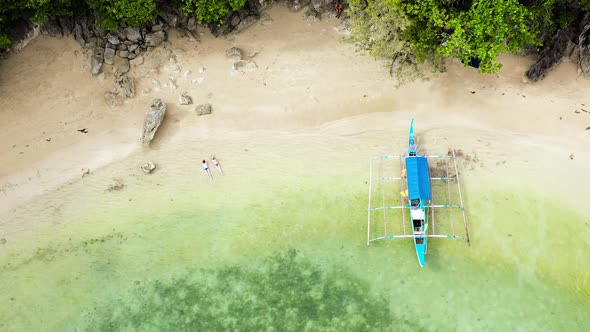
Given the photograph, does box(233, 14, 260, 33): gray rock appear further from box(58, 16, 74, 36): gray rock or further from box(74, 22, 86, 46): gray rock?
box(58, 16, 74, 36): gray rock

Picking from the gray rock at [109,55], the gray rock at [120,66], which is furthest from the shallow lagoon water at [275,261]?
the gray rock at [109,55]

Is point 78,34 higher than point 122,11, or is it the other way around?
point 122,11

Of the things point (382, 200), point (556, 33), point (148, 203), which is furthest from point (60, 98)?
point (556, 33)

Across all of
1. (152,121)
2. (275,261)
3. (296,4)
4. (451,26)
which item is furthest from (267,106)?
(451,26)

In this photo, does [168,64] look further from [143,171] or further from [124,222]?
[124,222]

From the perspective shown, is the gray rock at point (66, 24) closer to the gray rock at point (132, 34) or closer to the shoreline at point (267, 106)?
the shoreline at point (267, 106)

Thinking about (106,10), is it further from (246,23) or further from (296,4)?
(296,4)
